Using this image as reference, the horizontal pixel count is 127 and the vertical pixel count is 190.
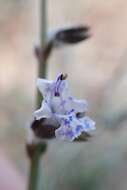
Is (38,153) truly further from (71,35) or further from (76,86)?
(76,86)

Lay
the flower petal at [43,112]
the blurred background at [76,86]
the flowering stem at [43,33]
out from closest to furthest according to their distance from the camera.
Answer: the flower petal at [43,112], the flowering stem at [43,33], the blurred background at [76,86]

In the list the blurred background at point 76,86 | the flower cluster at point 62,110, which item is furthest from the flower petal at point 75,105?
the blurred background at point 76,86

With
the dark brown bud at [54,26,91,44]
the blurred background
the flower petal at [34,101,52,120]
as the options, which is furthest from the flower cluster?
the blurred background

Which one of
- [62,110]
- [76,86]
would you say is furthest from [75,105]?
[76,86]

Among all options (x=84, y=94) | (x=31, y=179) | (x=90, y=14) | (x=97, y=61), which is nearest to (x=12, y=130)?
(x=84, y=94)

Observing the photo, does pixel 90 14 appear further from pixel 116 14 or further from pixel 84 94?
pixel 84 94

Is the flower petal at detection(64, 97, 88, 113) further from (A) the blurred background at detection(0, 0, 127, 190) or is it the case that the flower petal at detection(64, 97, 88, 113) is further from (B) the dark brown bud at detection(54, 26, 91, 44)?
(A) the blurred background at detection(0, 0, 127, 190)

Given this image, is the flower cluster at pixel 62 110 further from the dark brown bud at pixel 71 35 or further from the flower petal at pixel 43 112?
the dark brown bud at pixel 71 35
